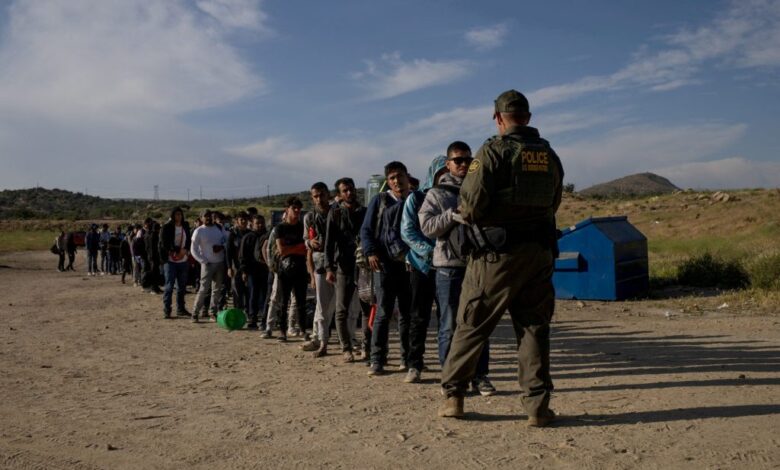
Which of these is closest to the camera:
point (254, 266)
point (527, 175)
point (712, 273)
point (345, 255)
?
point (527, 175)

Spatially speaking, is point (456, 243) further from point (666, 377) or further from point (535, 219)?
point (666, 377)

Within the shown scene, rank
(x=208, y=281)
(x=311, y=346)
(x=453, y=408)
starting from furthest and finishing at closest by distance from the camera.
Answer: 1. (x=208, y=281)
2. (x=311, y=346)
3. (x=453, y=408)

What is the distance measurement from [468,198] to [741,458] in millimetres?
2335

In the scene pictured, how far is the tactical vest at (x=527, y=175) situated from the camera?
4.91 metres

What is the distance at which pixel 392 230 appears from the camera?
6.96m

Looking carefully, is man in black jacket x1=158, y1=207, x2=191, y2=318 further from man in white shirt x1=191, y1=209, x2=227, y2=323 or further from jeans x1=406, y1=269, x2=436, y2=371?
jeans x1=406, y1=269, x2=436, y2=371

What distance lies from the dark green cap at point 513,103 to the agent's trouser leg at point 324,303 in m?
4.06

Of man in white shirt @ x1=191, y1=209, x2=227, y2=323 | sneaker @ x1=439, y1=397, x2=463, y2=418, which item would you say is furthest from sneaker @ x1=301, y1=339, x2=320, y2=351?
sneaker @ x1=439, y1=397, x2=463, y2=418

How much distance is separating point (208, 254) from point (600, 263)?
292 inches

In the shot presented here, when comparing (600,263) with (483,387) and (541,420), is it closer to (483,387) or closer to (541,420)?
→ (483,387)

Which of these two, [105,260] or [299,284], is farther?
[105,260]

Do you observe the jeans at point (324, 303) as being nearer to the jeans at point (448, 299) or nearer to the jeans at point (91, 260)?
the jeans at point (448, 299)

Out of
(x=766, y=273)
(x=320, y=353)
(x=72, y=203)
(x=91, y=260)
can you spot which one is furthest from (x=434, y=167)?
(x=72, y=203)

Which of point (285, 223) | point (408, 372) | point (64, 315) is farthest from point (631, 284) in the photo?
point (64, 315)
